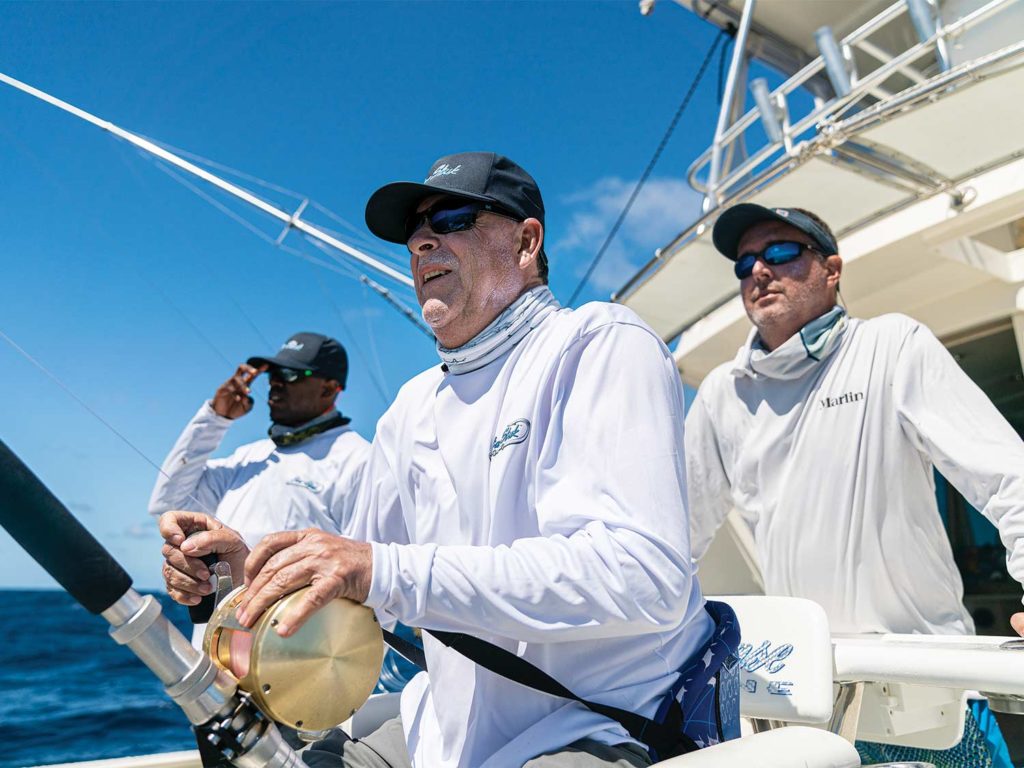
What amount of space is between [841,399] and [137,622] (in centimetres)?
232

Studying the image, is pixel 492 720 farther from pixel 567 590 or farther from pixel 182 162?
pixel 182 162

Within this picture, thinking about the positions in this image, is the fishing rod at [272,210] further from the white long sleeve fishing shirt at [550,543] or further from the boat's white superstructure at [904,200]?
the white long sleeve fishing shirt at [550,543]

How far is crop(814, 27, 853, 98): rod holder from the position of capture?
179 inches

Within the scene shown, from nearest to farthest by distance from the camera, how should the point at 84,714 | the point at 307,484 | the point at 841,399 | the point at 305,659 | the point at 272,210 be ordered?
the point at 305,659, the point at 841,399, the point at 307,484, the point at 84,714, the point at 272,210

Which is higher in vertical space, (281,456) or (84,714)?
(281,456)

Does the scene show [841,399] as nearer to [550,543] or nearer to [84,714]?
[550,543]

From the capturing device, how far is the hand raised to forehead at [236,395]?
13.5ft

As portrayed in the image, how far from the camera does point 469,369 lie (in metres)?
1.61

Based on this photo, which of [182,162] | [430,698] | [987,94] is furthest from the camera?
[182,162]

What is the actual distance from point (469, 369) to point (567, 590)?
1.96 ft

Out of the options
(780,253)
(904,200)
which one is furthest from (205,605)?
(904,200)

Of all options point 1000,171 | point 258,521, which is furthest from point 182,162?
point 1000,171

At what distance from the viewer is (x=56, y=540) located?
3.01 feet

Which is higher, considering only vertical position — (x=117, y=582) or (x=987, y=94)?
(x=987, y=94)
